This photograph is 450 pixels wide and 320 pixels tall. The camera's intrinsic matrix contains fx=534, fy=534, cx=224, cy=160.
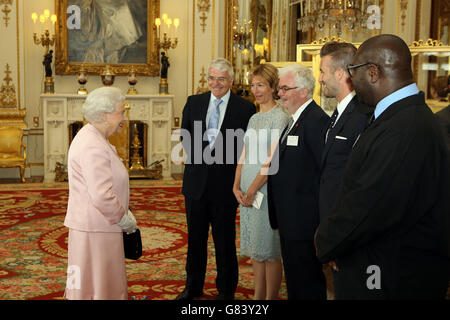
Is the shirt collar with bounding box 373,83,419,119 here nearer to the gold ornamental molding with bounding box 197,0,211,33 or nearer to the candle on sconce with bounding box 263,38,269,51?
the candle on sconce with bounding box 263,38,269,51

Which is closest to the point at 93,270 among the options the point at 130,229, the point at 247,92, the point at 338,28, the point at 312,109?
the point at 130,229

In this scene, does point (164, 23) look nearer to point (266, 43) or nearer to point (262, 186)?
point (266, 43)

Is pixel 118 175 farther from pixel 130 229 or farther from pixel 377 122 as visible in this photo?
pixel 377 122

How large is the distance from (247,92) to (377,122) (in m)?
9.08

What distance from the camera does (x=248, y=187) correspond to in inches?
154

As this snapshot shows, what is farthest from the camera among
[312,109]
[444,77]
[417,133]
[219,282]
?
[444,77]

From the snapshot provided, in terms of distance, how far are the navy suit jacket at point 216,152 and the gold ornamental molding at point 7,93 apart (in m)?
7.18

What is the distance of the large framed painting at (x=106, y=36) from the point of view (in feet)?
34.3

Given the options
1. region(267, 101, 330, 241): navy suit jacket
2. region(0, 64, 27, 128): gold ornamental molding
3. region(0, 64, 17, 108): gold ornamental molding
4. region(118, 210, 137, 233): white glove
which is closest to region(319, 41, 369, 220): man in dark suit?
region(267, 101, 330, 241): navy suit jacket

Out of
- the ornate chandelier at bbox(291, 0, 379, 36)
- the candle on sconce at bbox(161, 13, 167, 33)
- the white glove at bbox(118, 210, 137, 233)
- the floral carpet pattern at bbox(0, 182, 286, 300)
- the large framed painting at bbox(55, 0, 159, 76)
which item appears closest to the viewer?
the white glove at bbox(118, 210, 137, 233)

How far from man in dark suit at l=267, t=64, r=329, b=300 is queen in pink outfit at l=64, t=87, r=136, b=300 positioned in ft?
3.11

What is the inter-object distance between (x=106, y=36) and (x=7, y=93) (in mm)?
2204

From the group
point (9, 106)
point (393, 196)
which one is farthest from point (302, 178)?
point (9, 106)

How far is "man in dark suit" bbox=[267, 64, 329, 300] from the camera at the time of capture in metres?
3.24
